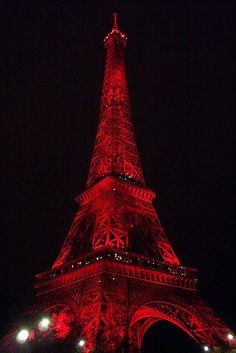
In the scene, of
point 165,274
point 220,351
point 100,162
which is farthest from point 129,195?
point 220,351

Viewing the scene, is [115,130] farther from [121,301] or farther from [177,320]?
[121,301]

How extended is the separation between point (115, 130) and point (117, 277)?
46.6 ft

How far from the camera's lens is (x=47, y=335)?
20484mm

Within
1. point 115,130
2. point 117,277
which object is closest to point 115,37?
point 115,130

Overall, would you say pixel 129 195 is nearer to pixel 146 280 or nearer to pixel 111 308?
pixel 146 280

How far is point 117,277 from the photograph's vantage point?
17547 millimetres

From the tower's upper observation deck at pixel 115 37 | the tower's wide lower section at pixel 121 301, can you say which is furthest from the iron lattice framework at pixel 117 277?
the tower's upper observation deck at pixel 115 37

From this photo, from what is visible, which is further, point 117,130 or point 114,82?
point 114,82

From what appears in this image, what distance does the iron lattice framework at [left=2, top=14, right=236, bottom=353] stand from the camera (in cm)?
1558

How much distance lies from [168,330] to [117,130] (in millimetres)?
17523

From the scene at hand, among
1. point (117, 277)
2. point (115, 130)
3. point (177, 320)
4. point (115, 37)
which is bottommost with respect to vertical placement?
point (177, 320)

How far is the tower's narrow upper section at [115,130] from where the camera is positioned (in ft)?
86.1

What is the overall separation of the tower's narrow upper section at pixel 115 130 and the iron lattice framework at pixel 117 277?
12 cm

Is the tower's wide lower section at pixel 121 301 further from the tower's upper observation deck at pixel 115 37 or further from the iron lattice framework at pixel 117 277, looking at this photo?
the tower's upper observation deck at pixel 115 37
